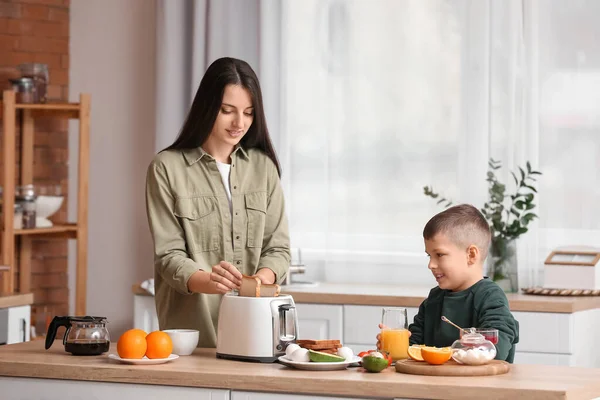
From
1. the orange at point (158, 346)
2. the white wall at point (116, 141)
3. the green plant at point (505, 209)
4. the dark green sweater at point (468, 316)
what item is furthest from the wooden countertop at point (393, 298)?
the orange at point (158, 346)

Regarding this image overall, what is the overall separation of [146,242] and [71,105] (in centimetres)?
78

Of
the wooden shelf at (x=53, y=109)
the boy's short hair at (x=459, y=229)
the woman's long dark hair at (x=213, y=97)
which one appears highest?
the wooden shelf at (x=53, y=109)

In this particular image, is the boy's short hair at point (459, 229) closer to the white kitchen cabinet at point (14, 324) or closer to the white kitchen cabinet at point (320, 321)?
the white kitchen cabinet at point (320, 321)

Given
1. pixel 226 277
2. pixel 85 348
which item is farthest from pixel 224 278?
pixel 85 348

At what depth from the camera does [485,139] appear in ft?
13.9

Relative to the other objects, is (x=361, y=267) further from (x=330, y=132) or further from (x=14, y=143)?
(x=14, y=143)

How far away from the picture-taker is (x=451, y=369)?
2092 millimetres

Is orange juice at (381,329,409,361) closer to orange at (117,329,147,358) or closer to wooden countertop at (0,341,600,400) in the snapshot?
wooden countertop at (0,341,600,400)

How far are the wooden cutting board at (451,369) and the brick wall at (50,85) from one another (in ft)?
9.91

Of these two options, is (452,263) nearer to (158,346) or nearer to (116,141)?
(158,346)

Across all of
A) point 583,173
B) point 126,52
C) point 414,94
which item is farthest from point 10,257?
point 583,173

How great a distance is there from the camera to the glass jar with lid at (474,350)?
2123 millimetres

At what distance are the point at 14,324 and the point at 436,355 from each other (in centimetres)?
212

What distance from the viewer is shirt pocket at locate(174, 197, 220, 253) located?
2.70 metres
